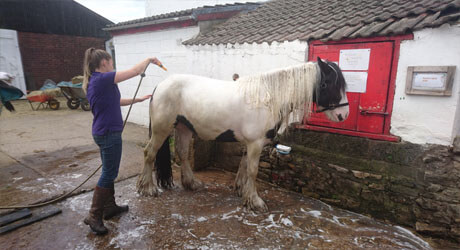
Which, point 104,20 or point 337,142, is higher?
point 104,20

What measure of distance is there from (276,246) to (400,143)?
1.90 meters

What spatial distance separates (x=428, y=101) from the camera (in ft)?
9.29

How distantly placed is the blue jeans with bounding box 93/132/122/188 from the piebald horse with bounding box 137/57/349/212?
77 centimetres

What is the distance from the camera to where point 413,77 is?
9.43 feet

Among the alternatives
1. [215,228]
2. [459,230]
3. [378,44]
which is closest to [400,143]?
[459,230]

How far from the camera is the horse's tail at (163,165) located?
3.67 meters

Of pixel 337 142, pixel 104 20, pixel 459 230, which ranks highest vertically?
pixel 104 20

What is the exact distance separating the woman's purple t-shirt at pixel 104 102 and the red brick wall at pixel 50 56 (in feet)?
45.0

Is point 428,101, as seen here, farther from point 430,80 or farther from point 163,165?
point 163,165

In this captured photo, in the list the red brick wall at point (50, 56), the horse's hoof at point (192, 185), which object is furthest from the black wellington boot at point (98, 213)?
the red brick wall at point (50, 56)

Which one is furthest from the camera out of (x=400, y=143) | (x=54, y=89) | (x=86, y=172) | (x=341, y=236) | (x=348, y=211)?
(x=54, y=89)

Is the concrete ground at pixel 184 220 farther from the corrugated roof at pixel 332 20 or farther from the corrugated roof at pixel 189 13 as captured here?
the corrugated roof at pixel 189 13

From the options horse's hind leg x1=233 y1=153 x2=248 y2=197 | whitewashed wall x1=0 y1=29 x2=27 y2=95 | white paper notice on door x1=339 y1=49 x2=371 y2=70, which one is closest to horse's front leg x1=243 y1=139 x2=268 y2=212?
horse's hind leg x1=233 y1=153 x2=248 y2=197

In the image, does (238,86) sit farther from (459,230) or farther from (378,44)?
(459,230)
